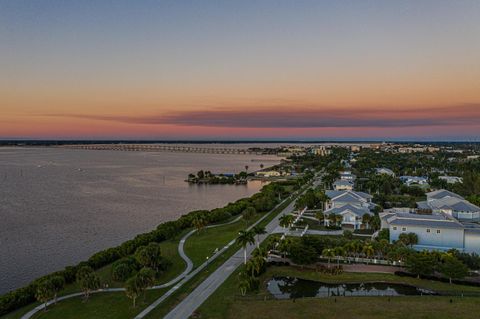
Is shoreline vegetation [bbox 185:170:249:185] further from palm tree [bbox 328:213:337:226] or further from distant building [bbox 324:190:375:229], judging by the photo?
palm tree [bbox 328:213:337:226]

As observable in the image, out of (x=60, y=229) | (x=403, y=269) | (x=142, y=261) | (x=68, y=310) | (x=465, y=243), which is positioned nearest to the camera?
(x=68, y=310)

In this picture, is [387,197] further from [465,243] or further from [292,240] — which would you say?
[292,240]

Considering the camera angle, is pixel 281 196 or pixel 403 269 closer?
pixel 403 269

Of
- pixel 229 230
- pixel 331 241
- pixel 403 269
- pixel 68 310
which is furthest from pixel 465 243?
pixel 68 310

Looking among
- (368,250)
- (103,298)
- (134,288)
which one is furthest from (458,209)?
(103,298)

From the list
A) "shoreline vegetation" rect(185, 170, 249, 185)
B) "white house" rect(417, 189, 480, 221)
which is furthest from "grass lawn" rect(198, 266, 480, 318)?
"shoreline vegetation" rect(185, 170, 249, 185)

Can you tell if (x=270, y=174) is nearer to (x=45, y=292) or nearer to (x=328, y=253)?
(x=328, y=253)

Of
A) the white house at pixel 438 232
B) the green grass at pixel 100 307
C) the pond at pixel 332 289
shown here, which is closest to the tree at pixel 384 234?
the white house at pixel 438 232
